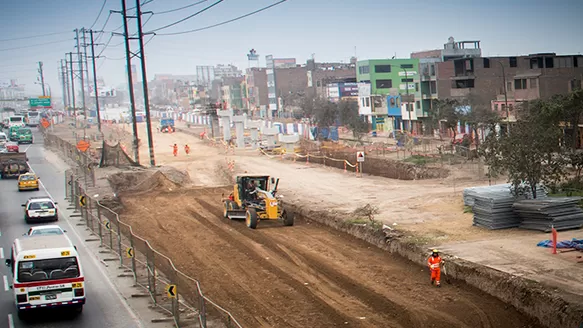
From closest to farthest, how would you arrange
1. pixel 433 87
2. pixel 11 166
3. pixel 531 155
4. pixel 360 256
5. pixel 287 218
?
pixel 360 256
pixel 531 155
pixel 287 218
pixel 11 166
pixel 433 87

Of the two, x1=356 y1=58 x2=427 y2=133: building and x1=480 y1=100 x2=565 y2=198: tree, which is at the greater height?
x1=356 y1=58 x2=427 y2=133: building

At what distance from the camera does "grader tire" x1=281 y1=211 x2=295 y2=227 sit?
3472 cm

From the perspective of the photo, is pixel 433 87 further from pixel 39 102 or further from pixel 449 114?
pixel 39 102

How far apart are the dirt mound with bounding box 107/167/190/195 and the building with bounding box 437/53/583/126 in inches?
1579

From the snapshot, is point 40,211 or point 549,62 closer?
point 40,211

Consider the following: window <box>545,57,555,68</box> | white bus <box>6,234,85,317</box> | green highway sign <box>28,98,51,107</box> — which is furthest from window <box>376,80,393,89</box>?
white bus <box>6,234,85,317</box>

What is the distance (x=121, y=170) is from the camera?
183 ft

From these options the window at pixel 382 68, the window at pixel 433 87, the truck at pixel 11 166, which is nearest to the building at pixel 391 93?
the window at pixel 382 68

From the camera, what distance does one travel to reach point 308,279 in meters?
24.3

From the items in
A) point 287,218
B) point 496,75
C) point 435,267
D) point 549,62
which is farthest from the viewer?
point 496,75

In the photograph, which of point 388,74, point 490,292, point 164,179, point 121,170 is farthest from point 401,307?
point 388,74

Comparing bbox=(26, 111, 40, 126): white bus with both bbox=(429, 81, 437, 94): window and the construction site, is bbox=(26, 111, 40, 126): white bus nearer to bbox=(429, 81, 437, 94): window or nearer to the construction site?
bbox=(429, 81, 437, 94): window

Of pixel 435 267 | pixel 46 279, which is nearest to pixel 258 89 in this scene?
pixel 435 267

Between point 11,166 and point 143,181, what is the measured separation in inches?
590
